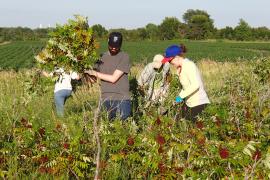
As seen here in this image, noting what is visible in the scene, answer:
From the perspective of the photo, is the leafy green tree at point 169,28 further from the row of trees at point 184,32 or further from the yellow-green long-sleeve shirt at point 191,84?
the yellow-green long-sleeve shirt at point 191,84

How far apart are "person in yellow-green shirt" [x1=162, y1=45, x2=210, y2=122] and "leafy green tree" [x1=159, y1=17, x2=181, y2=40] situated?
281 ft

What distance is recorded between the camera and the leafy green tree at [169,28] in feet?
306

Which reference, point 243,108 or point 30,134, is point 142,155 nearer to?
point 30,134

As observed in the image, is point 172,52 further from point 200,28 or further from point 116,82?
point 200,28

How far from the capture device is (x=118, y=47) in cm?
556

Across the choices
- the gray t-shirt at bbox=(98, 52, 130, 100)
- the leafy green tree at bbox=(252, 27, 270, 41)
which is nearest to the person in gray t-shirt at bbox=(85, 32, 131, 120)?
the gray t-shirt at bbox=(98, 52, 130, 100)

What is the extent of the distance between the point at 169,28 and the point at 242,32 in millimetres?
14671

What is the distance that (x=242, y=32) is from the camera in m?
89.6

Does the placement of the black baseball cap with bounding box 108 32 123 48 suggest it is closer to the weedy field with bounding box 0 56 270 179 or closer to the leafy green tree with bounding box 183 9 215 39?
the weedy field with bounding box 0 56 270 179

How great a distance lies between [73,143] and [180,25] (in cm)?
9702

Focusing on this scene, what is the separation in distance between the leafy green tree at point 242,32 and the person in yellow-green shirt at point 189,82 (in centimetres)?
8349

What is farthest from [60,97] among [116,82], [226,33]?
[226,33]

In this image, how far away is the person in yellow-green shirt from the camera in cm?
568

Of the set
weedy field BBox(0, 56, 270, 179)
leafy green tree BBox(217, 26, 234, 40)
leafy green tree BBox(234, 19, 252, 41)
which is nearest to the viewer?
weedy field BBox(0, 56, 270, 179)
